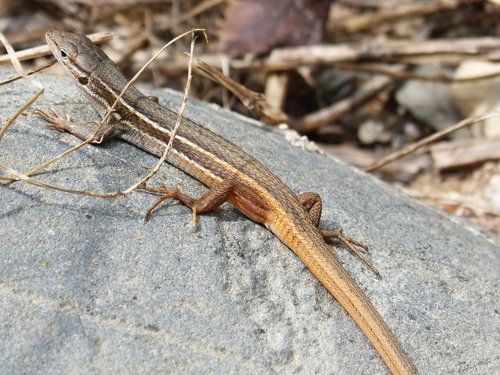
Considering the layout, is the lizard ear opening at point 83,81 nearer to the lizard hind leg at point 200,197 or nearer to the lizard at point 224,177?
the lizard at point 224,177

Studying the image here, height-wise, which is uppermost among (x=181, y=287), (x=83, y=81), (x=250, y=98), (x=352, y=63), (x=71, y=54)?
(x=71, y=54)

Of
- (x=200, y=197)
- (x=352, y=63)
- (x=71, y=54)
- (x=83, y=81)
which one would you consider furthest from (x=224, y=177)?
(x=352, y=63)

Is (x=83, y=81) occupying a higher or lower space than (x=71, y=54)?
lower

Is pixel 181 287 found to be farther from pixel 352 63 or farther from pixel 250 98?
pixel 352 63

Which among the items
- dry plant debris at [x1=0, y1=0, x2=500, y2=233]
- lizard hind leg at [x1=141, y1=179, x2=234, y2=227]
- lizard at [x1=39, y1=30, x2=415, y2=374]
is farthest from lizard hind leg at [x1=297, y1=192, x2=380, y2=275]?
dry plant debris at [x1=0, y1=0, x2=500, y2=233]

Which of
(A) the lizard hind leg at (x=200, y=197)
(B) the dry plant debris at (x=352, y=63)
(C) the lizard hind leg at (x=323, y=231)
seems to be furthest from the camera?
(B) the dry plant debris at (x=352, y=63)

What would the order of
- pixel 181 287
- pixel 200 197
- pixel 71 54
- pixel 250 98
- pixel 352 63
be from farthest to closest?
pixel 352 63
pixel 250 98
pixel 71 54
pixel 200 197
pixel 181 287

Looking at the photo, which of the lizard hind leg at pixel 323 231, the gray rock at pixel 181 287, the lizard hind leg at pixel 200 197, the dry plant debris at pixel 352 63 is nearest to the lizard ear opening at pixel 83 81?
the gray rock at pixel 181 287
